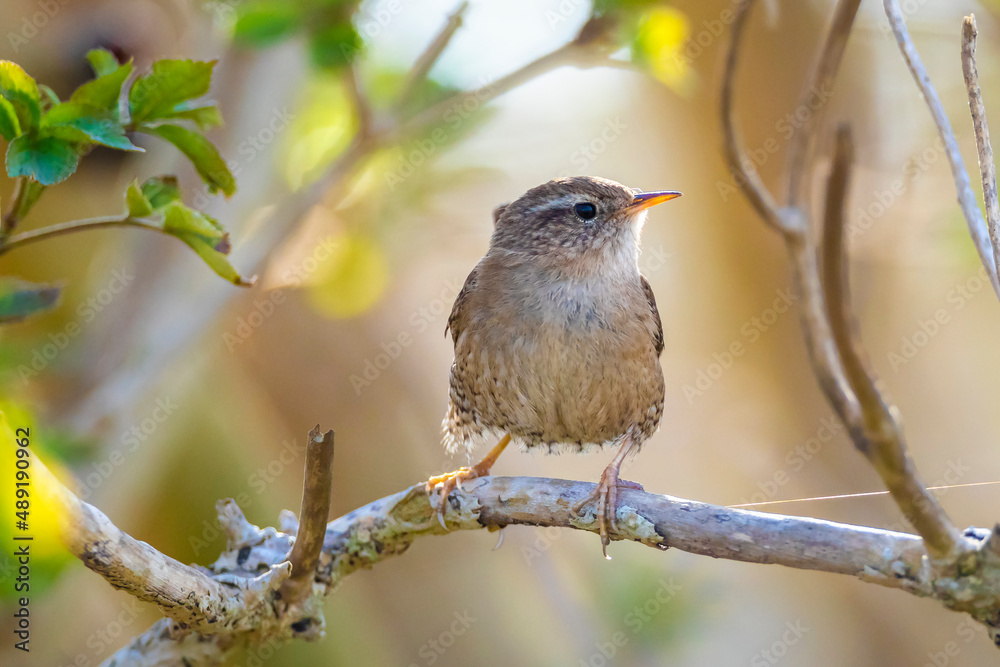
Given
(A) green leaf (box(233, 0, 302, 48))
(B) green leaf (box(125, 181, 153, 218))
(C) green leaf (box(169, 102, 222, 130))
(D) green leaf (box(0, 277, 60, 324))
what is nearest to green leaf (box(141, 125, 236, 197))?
(C) green leaf (box(169, 102, 222, 130))

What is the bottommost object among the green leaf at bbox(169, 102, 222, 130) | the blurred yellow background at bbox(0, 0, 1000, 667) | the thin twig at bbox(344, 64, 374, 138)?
the blurred yellow background at bbox(0, 0, 1000, 667)

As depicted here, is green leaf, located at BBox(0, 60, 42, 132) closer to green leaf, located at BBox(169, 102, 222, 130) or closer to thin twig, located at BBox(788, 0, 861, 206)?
green leaf, located at BBox(169, 102, 222, 130)

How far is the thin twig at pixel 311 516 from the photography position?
163cm

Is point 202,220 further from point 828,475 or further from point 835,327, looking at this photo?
point 828,475

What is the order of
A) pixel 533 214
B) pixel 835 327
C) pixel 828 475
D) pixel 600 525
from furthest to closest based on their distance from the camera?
pixel 828 475
pixel 533 214
pixel 600 525
pixel 835 327

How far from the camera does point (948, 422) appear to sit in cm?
504

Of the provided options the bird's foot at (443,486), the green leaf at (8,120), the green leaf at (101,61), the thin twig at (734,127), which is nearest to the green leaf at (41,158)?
the green leaf at (8,120)

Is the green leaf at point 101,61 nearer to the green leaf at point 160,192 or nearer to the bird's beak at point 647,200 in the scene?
the green leaf at point 160,192

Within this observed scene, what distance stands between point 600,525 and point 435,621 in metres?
3.16

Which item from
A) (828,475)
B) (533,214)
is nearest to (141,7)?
(533,214)

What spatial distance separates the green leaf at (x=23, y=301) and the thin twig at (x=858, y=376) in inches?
53.6

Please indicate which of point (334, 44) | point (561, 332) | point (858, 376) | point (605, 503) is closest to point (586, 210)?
point (561, 332)

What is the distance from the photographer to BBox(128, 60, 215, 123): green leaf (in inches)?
61.3

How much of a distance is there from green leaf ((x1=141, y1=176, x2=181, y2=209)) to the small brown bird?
1.10m
